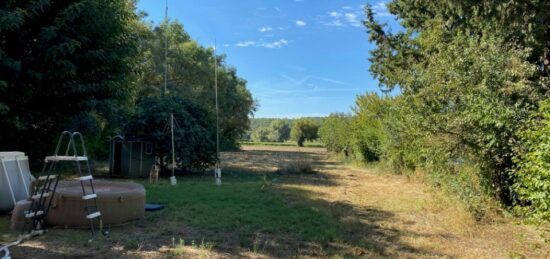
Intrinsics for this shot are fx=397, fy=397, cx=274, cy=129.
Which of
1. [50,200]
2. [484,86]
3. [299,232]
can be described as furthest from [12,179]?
[484,86]

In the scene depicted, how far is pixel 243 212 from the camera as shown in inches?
350

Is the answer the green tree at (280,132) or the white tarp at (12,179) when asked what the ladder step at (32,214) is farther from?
the green tree at (280,132)

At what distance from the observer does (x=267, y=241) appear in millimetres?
6504

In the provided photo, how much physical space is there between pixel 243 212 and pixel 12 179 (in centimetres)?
495

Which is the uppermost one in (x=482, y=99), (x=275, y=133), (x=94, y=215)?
(x=275, y=133)

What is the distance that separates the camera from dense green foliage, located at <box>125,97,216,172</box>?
16.3 m

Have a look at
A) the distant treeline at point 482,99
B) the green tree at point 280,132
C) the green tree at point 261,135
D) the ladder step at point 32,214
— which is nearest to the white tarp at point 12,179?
the ladder step at point 32,214

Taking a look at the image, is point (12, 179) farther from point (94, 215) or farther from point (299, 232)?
point (299, 232)

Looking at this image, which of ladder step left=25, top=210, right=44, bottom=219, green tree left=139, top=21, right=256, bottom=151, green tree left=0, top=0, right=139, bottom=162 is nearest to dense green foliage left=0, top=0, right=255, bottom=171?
green tree left=0, top=0, right=139, bottom=162

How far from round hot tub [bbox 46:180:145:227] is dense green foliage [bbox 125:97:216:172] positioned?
8271 millimetres

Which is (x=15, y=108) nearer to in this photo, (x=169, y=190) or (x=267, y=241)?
(x=169, y=190)

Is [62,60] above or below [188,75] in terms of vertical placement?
below

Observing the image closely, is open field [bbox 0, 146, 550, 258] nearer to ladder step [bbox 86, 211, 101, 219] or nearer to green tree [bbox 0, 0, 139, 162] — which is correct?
ladder step [bbox 86, 211, 101, 219]

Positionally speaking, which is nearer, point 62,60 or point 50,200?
point 50,200
